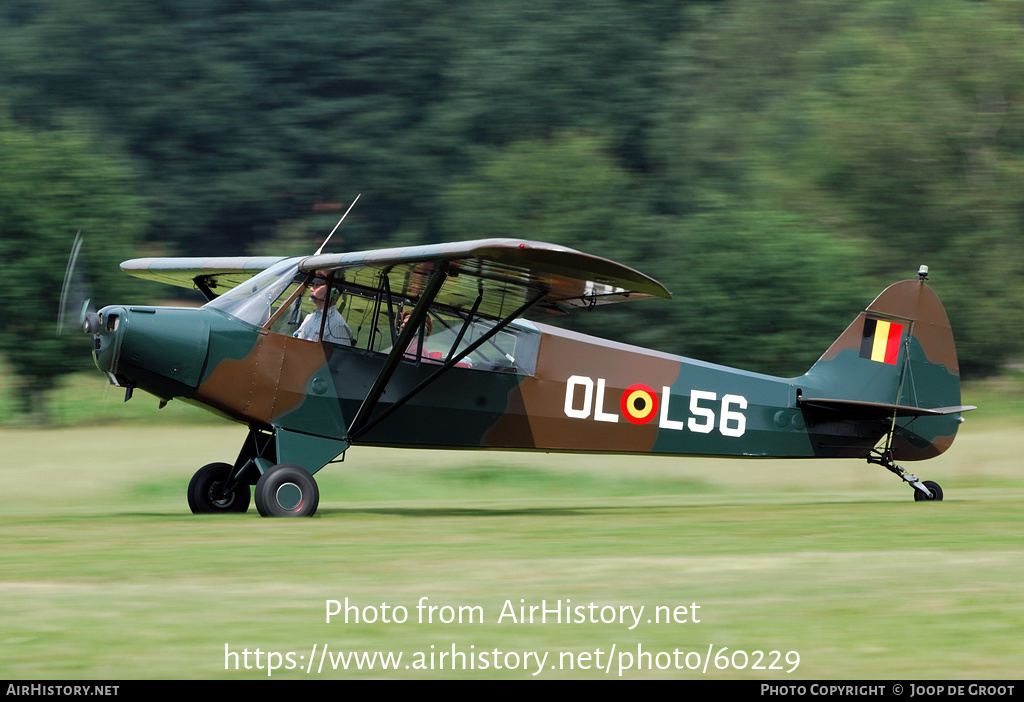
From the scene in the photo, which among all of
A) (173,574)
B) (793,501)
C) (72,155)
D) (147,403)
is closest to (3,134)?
(72,155)

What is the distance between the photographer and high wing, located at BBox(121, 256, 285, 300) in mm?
11938

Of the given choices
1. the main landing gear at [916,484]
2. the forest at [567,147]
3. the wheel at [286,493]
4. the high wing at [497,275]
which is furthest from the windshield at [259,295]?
the forest at [567,147]

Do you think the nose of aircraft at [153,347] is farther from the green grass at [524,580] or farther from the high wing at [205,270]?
the high wing at [205,270]

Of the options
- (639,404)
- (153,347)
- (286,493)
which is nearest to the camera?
(153,347)


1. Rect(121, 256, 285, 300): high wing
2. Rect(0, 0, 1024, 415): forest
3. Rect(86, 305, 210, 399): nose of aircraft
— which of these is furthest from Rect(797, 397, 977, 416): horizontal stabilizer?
Rect(0, 0, 1024, 415): forest

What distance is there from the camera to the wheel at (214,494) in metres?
10.9

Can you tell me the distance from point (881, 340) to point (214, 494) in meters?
7.06

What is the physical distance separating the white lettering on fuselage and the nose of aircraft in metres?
3.56

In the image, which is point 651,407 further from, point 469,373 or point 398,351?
point 398,351

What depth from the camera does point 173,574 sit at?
6.58m

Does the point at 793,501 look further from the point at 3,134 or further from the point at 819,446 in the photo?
the point at 3,134

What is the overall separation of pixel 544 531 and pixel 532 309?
3.13 meters

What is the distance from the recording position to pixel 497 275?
10094 millimetres

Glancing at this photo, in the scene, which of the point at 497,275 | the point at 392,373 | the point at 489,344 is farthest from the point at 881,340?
the point at 392,373
